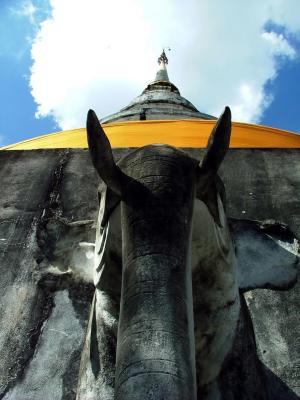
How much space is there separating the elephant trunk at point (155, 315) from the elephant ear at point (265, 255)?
0.94m

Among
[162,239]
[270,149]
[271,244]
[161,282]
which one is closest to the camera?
[161,282]

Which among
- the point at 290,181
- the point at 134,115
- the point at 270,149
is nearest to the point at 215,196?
the point at 290,181

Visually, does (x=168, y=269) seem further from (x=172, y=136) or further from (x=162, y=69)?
(x=162, y=69)

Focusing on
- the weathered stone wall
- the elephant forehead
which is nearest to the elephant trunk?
the elephant forehead

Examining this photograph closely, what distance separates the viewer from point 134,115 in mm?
10367

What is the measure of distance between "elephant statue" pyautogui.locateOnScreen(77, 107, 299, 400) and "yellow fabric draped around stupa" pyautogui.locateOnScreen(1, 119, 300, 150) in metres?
2.87

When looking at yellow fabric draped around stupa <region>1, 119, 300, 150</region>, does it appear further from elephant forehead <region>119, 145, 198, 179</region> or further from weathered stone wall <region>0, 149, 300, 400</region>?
elephant forehead <region>119, 145, 198, 179</region>

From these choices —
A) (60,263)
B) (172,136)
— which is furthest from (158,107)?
(60,263)

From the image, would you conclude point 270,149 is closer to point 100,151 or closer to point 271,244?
point 271,244

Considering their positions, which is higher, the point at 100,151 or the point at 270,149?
the point at 270,149

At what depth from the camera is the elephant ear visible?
3.59 metres

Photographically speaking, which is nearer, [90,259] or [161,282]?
[161,282]

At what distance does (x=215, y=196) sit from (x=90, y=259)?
944 mm

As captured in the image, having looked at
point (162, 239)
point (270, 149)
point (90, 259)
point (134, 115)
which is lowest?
point (162, 239)
